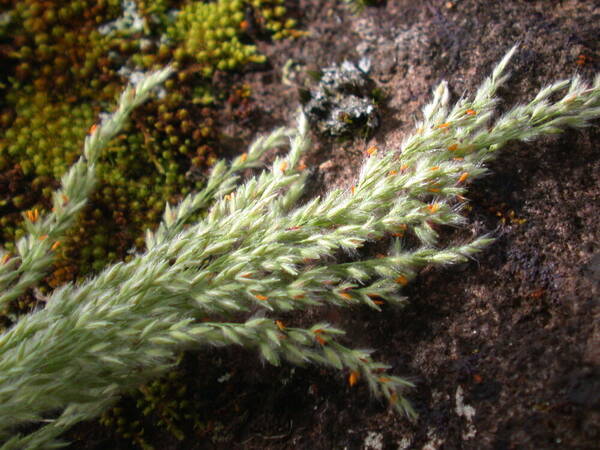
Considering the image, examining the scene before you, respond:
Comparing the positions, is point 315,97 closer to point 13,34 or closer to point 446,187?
point 446,187

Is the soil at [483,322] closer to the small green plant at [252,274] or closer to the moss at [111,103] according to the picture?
the small green plant at [252,274]

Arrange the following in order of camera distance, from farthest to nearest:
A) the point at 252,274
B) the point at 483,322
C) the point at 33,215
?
the point at 33,215, the point at 483,322, the point at 252,274

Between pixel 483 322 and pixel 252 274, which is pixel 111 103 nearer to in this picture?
pixel 252 274

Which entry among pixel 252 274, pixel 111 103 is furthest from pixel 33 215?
pixel 252 274

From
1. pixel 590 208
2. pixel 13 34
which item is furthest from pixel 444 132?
pixel 13 34

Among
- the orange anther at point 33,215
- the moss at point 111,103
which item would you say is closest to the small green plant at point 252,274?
the orange anther at point 33,215

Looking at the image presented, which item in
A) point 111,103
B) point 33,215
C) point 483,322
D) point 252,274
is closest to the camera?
point 252,274
